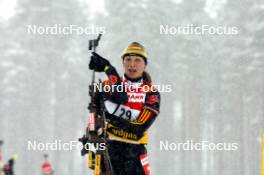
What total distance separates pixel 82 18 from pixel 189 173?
1630 cm

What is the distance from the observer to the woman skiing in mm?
5098

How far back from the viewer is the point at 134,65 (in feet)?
17.2

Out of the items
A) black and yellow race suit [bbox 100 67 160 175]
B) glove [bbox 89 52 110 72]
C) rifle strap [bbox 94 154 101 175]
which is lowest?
rifle strap [bbox 94 154 101 175]

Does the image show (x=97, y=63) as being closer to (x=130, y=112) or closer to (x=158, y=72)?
(x=130, y=112)

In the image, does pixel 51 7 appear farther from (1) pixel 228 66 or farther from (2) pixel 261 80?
(2) pixel 261 80

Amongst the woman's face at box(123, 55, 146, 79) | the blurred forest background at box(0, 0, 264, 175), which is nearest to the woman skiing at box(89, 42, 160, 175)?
the woman's face at box(123, 55, 146, 79)

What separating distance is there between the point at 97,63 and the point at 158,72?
39270mm

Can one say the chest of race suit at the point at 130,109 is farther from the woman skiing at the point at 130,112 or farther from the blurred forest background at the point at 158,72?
the blurred forest background at the point at 158,72

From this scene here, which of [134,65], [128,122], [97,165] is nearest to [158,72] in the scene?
[134,65]

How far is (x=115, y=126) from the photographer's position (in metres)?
5.15

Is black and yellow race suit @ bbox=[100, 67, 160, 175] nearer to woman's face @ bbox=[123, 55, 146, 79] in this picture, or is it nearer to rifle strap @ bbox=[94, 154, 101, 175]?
woman's face @ bbox=[123, 55, 146, 79]

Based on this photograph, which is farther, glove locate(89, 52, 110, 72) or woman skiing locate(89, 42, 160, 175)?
woman skiing locate(89, 42, 160, 175)

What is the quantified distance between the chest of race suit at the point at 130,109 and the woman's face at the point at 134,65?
78 mm

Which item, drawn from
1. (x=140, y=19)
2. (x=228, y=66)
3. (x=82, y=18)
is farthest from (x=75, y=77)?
(x=228, y=66)
